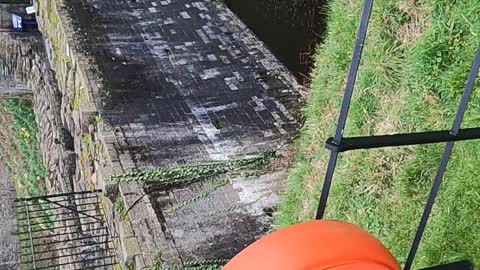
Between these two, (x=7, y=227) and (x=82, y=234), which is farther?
(x=7, y=227)

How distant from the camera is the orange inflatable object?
107 cm

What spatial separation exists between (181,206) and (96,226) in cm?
109

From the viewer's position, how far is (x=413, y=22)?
2377 mm

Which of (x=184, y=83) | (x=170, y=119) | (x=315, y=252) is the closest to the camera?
(x=315, y=252)

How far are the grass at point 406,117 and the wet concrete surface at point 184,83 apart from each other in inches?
84.6

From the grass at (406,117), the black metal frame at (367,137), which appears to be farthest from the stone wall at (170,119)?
the black metal frame at (367,137)

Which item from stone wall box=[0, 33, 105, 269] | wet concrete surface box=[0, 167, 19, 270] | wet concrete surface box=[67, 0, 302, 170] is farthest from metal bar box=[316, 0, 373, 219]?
wet concrete surface box=[0, 167, 19, 270]

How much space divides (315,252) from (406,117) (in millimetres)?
1405

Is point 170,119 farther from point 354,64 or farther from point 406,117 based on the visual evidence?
point 354,64

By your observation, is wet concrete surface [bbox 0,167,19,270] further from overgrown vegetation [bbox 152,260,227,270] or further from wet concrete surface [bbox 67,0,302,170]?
overgrown vegetation [bbox 152,260,227,270]

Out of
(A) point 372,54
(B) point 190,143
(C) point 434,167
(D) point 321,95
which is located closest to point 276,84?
(B) point 190,143

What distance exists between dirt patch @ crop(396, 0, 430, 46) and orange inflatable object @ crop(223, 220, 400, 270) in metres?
1.39

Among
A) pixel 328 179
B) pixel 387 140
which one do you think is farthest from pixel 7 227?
pixel 387 140

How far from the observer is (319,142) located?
3043 millimetres
